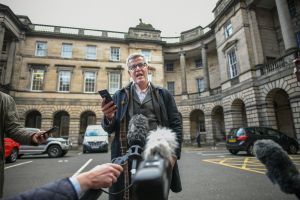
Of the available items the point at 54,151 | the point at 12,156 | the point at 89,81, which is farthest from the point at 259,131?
the point at 89,81

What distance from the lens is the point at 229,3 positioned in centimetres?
1742

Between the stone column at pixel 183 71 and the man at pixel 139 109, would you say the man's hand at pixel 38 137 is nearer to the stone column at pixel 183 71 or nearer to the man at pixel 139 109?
the man at pixel 139 109

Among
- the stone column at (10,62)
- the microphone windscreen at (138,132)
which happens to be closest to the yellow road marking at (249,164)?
the microphone windscreen at (138,132)

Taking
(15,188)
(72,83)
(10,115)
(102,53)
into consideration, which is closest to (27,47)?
(72,83)

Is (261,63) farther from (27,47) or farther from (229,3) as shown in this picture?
(27,47)

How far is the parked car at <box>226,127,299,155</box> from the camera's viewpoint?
10.2m

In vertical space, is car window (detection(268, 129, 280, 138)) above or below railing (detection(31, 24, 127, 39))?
below

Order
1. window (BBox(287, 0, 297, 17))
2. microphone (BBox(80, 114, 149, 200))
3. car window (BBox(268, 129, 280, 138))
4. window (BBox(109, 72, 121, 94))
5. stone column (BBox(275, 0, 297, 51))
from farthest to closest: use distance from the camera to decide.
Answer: window (BBox(109, 72, 121, 94))
window (BBox(287, 0, 297, 17))
stone column (BBox(275, 0, 297, 51))
car window (BBox(268, 129, 280, 138))
microphone (BBox(80, 114, 149, 200))

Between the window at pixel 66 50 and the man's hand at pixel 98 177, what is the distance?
24.3 metres

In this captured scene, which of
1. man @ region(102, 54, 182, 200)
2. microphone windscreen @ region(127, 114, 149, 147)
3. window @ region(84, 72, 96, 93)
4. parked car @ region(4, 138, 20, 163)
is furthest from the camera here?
window @ region(84, 72, 96, 93)

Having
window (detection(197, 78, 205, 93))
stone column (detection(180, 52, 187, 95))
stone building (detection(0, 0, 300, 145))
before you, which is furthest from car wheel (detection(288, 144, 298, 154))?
window (detection(197, 78, 205, 93))

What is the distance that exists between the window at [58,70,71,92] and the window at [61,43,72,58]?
2096 millimetres

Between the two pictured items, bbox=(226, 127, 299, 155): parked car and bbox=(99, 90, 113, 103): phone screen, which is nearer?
bbox=(99, 90, 113, 103): phone screen

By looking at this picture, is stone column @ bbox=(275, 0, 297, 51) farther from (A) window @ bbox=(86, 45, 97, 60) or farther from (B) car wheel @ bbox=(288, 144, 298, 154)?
(A) window @ bbox=(86, 45, 97, 60)
